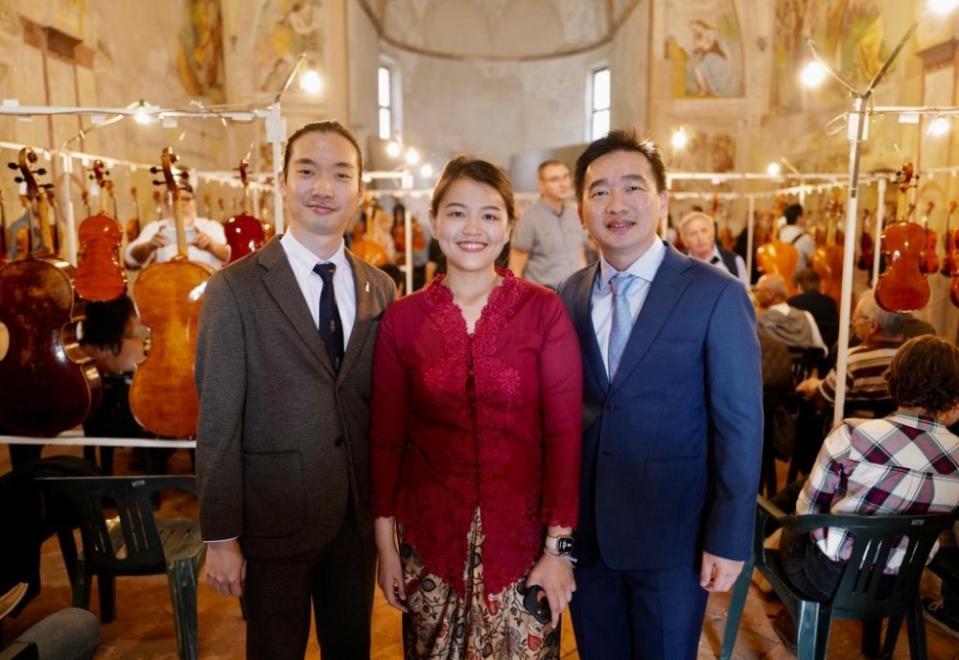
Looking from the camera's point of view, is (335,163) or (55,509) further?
(55,509)

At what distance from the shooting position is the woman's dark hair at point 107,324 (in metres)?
4.23

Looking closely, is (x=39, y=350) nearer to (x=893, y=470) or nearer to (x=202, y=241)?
(x=202, y=241)

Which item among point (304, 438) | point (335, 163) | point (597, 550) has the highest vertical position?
point (335, 163)

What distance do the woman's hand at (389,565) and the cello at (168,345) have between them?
181cm

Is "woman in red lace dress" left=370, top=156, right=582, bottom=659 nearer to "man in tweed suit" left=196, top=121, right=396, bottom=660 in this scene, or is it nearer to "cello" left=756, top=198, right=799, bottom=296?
"man in tweed suit" left=196, top=121, right=396, bottom=660

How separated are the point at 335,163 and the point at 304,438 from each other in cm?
75

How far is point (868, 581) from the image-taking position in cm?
229

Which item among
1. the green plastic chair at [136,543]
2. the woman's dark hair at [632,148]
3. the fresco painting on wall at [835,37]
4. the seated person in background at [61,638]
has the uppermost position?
the fresco painting on wall at [835,37]

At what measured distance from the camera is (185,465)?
16.7ft

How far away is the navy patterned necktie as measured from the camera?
6.03 ft

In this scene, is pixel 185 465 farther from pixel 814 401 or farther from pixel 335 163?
pixel 814 401

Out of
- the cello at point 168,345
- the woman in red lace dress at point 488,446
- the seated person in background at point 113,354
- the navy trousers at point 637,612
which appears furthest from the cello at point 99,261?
the navy trousers at point 637,612

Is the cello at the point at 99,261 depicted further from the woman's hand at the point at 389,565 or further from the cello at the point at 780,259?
the cello at the point at 780,259

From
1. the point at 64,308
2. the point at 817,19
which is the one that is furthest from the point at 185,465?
the point at 817,19
